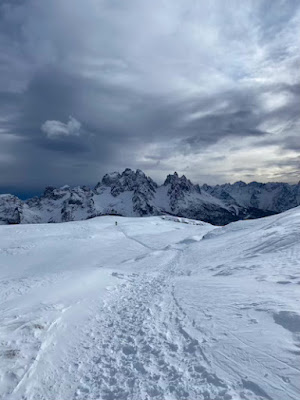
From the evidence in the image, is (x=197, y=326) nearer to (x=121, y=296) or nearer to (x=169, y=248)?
(x=121, y=296)

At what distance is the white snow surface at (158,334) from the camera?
5.28 metres

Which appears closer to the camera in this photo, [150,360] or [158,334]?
[150,360]

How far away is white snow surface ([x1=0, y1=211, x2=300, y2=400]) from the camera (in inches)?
208

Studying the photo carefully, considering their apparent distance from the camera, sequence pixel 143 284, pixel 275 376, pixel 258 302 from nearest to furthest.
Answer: pixel 275 376, pixel 258 302, pixel 143 284

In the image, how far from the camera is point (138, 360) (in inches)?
250

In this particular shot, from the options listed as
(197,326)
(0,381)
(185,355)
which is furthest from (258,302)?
(0,381)

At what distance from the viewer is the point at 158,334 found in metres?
7.54

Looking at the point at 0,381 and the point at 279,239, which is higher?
the point at 279,239

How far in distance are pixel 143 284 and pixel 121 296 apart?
2.22m

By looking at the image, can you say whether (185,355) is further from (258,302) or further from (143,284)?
(143,284)

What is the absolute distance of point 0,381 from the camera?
233 inches

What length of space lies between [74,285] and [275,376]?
11841mm

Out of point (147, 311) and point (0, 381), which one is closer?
point (0, 381)

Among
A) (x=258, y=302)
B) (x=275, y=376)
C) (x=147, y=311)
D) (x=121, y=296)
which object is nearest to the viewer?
(x=275, y=376)
